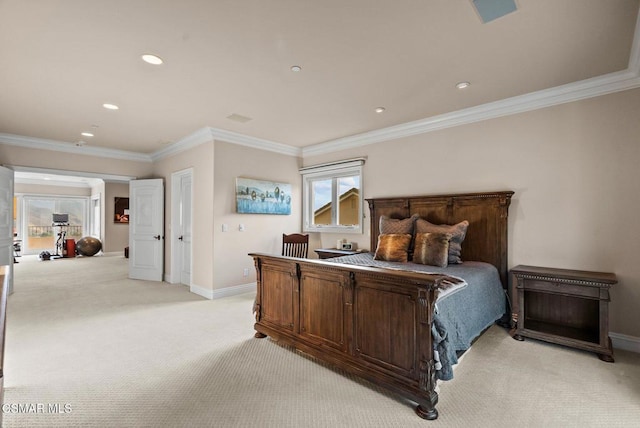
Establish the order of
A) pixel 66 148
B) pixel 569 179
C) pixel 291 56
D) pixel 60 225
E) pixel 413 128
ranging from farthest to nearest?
pixel 60 225
pixel 66 148
pixel 413 128
pixel 569 179
pixel 291 56

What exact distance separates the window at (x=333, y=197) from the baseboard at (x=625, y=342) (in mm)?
3165

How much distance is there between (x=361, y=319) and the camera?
2.29 meters

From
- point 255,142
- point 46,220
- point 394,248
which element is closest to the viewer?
point 394,248

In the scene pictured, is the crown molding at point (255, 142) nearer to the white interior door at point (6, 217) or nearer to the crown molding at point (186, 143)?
the crown molding at point (186, 143)

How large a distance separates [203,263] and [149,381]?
267 cm

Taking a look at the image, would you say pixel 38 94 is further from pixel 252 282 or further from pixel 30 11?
pixel 252 282

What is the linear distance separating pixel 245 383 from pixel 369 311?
3.58ft

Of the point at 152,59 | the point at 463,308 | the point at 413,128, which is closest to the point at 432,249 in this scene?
the point at 463,308

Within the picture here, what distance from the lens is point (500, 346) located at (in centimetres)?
293

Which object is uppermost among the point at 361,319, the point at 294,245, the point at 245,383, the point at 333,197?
the point at 333,197

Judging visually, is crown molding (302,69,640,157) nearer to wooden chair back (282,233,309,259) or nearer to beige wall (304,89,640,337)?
beige wall (304,89,640,337)

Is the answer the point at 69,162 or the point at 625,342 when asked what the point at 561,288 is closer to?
the point at 625,342

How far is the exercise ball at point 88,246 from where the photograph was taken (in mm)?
9609

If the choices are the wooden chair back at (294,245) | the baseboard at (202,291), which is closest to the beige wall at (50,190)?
the baseboard at (202,291)
